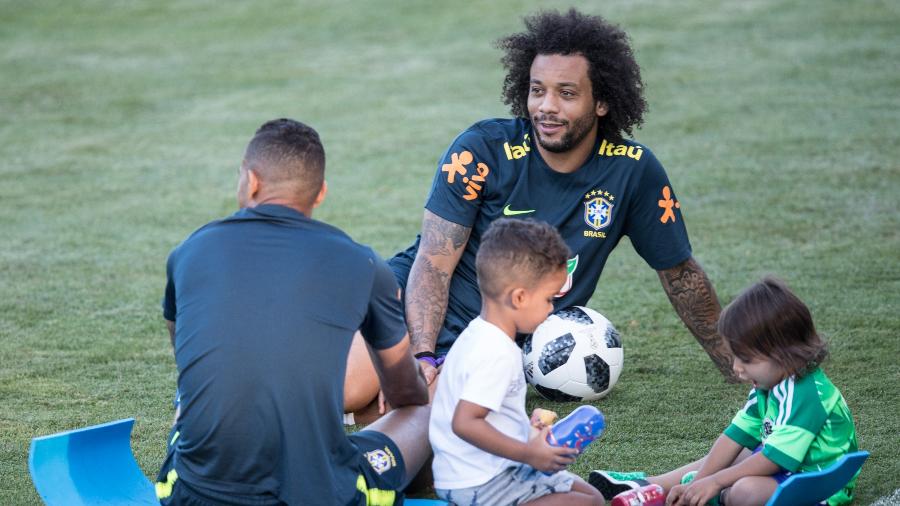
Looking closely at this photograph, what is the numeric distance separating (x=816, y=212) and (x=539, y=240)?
6262 millimetres

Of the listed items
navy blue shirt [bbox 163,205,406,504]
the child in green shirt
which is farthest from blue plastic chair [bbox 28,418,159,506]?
the child in green shirt

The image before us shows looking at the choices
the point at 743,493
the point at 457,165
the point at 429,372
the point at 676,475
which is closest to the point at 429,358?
the point at 429,372

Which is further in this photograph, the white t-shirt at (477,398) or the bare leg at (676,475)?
the bare leg at (676,475)

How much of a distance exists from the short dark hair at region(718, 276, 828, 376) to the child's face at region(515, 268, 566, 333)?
0.77 meters

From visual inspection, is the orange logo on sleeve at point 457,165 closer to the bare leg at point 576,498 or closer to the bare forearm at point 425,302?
the bare forearm at point 425,302

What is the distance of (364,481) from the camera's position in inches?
A: 146

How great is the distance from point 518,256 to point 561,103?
169 cm

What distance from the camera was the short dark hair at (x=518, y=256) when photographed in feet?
12.4

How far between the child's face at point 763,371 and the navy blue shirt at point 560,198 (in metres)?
1.30

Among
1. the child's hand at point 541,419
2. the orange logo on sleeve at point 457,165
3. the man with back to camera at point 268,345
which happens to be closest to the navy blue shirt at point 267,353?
the man with back to camera at point 268,345

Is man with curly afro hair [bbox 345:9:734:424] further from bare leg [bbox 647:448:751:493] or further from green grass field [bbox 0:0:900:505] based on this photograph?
bare leg [bbox 647:448:751:493]

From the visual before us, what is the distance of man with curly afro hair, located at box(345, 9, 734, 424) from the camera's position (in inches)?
209

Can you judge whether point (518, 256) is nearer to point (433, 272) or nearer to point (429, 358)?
point (429, 358)

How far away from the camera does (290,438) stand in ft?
11.4
